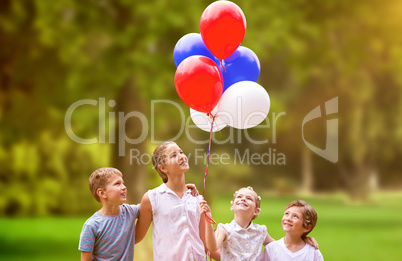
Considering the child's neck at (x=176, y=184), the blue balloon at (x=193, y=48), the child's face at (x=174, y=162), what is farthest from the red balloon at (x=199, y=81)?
the child's neck at (x=176, y=184)

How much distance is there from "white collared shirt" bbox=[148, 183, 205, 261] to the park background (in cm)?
348

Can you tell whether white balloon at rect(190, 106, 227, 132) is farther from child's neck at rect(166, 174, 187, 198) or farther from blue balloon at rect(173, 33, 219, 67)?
child's neck at rect(166, 174, 187, 198)

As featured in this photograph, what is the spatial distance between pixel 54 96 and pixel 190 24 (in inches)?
110

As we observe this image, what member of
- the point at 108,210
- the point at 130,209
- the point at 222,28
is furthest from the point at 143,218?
the point at 222,28

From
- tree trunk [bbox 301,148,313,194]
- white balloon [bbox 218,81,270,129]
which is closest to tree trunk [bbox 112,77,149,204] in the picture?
white balloon [bbox 218,81,270,129]

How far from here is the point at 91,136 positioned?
25.1ft

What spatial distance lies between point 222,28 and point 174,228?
3.78 feet

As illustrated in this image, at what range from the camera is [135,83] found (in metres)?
7.21

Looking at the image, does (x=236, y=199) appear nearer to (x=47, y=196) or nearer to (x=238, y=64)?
(x=238, y=64)

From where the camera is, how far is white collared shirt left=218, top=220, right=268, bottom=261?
290cm

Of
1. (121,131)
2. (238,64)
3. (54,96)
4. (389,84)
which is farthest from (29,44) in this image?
(389,84)

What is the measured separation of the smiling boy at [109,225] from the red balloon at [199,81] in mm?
614

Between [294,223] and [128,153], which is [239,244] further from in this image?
[128,153]

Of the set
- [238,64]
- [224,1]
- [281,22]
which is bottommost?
[238,64]
